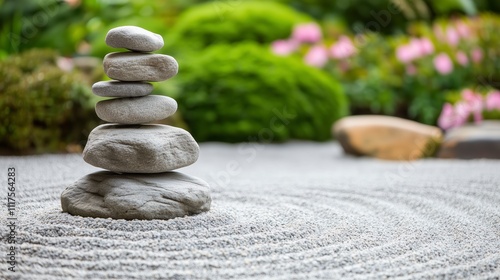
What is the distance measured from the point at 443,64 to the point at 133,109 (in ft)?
18.4

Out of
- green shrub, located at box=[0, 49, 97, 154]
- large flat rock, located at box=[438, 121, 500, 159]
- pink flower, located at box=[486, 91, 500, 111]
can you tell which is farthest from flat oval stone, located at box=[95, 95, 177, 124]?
pink flower, located at box=[486, 91, 500, 111]

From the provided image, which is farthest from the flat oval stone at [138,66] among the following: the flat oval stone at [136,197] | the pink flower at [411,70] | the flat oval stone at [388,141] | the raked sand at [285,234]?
the pink flower at [411,70]

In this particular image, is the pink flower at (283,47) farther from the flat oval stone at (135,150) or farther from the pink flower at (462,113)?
the flat oval stone at (135,150)

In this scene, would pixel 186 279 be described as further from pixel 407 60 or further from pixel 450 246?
pixel 407 60

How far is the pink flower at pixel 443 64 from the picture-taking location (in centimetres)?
765

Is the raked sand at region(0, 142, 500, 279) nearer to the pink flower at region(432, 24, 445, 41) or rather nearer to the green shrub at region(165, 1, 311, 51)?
the green shrub at region(165, 1, 311, 51)

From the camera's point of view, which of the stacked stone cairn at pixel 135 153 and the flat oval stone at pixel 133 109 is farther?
the flat oval stone at pixel 133 109

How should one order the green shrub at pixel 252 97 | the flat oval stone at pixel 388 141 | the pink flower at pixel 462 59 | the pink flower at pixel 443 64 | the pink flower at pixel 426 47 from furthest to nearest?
the pink flower at pixel 426 47 < the pink flower at pixel 462 59 < the pink flower at pixel 443 64 < the green shrub at pixel 252 97 < the flat oval stone at pixel 388 141

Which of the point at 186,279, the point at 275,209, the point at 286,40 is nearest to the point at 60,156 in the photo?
the point at 275,209

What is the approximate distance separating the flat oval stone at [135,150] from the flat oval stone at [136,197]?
0.07 m

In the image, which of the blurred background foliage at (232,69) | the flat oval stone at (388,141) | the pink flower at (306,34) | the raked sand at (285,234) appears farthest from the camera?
the pink flower at (306,34)

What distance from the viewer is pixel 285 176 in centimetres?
470

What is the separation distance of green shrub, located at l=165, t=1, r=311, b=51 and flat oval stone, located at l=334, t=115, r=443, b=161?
2568 mm

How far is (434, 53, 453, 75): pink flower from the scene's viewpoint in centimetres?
765
